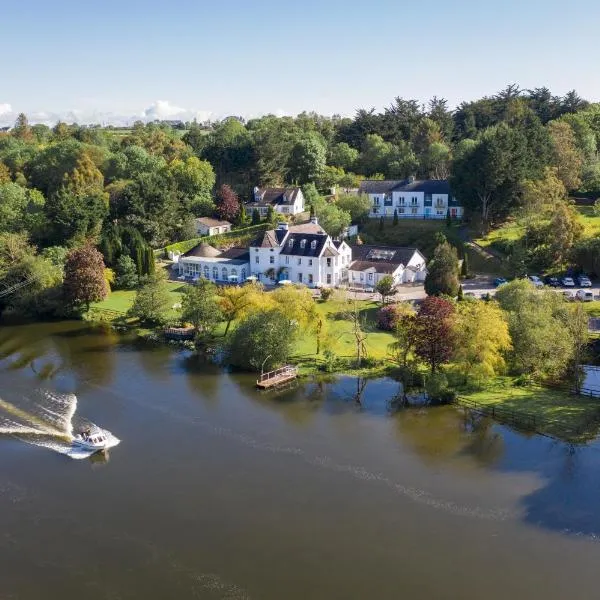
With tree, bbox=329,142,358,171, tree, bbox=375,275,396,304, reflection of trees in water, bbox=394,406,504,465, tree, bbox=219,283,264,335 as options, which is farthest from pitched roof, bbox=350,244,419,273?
tree, bbox=329,142,358,171

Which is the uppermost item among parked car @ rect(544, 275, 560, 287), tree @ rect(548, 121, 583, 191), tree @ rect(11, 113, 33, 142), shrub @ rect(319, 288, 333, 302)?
tree @ rect(11, 113, 33, 142)

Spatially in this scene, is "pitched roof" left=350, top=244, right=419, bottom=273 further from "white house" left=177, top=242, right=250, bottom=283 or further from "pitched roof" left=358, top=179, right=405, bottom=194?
"pitched roof" left=358, top=179, right=405, bottom=194

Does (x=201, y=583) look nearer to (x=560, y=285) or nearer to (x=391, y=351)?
(x=391, y=351)

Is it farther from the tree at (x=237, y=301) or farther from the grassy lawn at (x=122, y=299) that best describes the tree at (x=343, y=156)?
the tree at (x=237, y=301)

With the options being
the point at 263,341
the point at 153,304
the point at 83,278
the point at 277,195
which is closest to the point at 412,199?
the point at 277,195

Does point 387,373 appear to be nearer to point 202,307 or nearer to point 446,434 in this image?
point 446,434

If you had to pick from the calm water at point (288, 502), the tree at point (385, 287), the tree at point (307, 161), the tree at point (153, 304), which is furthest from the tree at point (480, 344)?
the tree at point (307, 161)

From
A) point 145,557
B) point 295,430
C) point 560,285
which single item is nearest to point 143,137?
point 560,285
